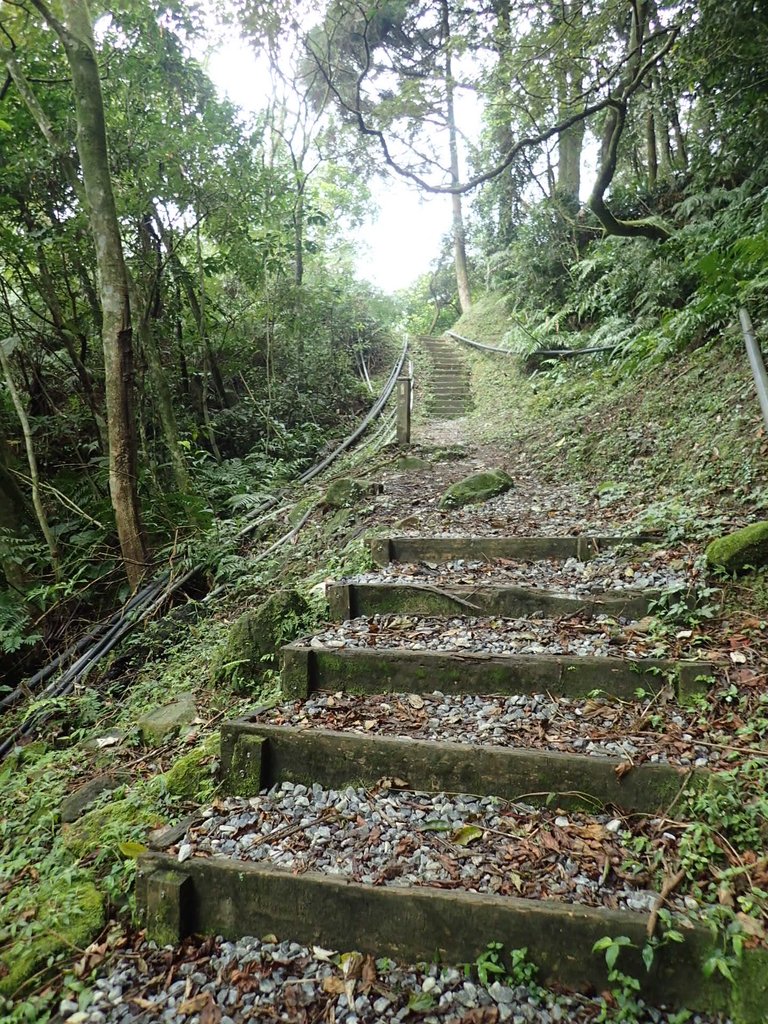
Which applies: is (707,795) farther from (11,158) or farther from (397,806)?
(11,158)

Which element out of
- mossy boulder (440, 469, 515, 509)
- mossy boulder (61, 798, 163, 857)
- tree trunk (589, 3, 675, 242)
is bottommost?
mossy boulder (61, 798, 163, 857)

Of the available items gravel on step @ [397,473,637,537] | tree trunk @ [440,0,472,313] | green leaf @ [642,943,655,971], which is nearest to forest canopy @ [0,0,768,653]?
gravel on step @ [397,473,637,537]

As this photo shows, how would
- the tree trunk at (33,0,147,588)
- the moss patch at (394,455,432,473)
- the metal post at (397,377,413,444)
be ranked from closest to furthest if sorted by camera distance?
the tree trunk at (33,0,147,588), the moss patch at (394,455,432,473), the metal post at (397,377,413,444)

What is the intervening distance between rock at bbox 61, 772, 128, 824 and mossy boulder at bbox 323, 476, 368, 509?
132 inches

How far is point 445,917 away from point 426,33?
17.9 m

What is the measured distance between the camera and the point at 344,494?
237 inches

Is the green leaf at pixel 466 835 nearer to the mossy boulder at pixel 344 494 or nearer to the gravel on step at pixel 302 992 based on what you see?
the gravel on step at pixel 302 992

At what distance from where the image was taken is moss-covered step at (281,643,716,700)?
8.54ft

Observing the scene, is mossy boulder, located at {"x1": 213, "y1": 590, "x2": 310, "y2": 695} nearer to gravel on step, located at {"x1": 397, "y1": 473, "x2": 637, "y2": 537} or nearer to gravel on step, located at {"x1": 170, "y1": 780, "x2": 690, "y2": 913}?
gravel on step, located at {"x1": 170, "y1": 780, "x2": 690, "y2": 913}

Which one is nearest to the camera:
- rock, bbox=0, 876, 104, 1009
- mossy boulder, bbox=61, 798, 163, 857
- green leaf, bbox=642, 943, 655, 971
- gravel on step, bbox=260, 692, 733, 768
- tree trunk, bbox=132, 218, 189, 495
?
green leaf, bbox=642, 943, 655, 971

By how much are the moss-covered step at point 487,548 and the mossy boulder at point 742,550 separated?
668 millimetres

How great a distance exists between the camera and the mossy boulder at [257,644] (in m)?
3.27

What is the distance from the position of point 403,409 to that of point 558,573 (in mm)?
4537

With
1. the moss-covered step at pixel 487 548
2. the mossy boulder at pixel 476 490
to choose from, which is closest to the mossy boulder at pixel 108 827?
the moss-covered step at pixel 487 548
